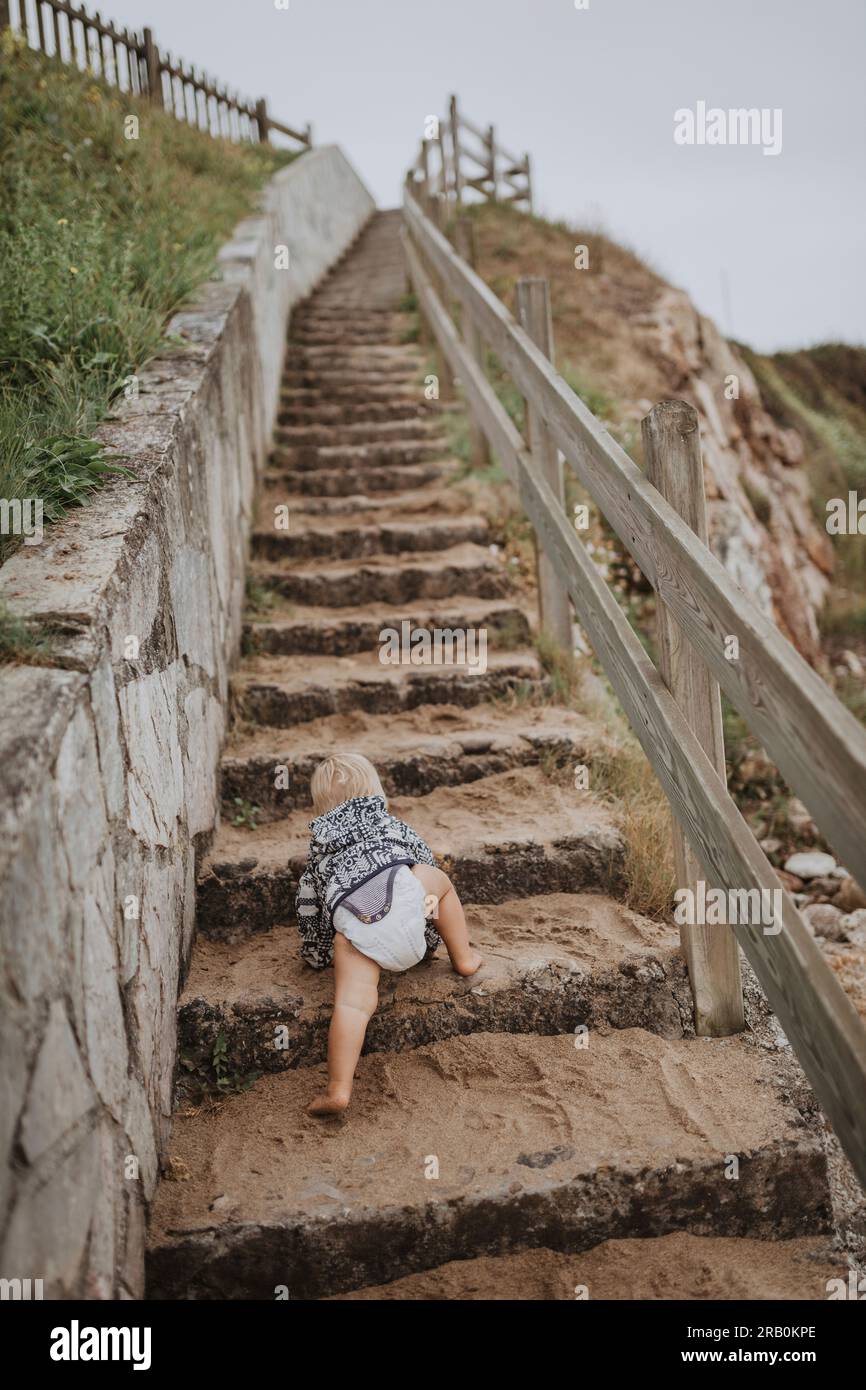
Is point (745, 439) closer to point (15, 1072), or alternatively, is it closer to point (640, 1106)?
point (640, 1106)

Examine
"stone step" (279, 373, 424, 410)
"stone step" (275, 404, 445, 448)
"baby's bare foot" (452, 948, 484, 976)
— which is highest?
"stone step" (279, 373, 424, 410)

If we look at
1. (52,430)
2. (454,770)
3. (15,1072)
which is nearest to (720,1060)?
(454,770)

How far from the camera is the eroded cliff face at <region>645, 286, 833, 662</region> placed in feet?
27.0

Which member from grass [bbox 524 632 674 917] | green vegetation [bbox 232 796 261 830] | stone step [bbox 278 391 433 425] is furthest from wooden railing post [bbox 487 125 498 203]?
green vegetation [bbox 232 796 261 830]

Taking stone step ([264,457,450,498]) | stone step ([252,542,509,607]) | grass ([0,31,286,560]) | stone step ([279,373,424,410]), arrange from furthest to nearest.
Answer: stone step ([279,373,424,410]), stone step ([264,457,450,498]), stone step ([252,542,509,607]), grass ([0,31,286,560])

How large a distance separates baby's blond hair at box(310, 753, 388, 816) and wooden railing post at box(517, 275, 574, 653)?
1535 mm

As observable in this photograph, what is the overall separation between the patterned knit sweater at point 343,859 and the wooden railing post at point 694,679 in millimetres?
706

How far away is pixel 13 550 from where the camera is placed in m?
2.41

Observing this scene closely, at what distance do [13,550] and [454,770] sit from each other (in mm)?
1682

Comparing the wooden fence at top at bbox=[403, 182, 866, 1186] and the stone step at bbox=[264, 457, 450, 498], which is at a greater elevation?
the stone step at bbox=[264, 457, 450, 498]

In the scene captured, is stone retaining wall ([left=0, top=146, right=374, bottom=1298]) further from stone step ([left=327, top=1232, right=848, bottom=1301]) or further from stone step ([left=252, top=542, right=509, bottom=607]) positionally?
stone step ([left=252, top=542, right=509, bottom=607])

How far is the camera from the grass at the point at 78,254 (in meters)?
2.79

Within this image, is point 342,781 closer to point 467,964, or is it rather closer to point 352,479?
point 467,964

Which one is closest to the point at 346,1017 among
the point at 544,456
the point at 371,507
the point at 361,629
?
the point at 361,629
